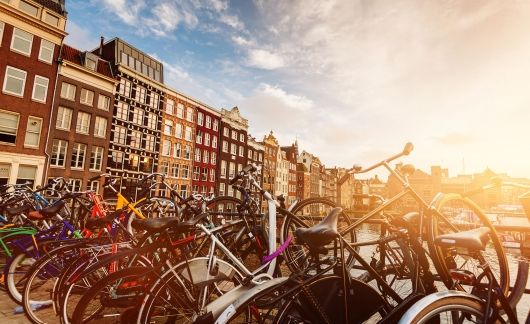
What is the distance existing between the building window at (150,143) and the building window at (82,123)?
658cm

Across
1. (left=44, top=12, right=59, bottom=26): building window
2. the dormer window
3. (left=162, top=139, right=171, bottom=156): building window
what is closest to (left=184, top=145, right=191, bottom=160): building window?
(left=162, top=139, right=171, bottom=156): building window

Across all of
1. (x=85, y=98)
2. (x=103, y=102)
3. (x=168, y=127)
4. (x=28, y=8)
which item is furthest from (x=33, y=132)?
(x=168, y=127)

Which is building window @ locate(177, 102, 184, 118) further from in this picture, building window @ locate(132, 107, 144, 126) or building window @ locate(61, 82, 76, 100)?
building window @ locate(61, 82, 76, 100)

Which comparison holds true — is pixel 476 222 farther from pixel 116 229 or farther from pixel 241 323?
pixel 116 229

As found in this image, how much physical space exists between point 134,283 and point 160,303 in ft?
1.36

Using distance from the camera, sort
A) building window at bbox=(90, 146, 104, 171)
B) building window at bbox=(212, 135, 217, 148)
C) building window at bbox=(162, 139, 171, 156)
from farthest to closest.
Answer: building window at bbox=(212, 135, 217, 148), building window at bbox=(162, 139, 171, 156), building window at bbox=(90, 146, 104, 171)

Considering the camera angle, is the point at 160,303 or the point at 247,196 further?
the point at 247,196

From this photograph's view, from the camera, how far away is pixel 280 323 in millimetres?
1813

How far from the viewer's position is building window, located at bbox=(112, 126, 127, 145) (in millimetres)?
28781

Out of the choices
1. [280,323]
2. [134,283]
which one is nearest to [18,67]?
[134,283]

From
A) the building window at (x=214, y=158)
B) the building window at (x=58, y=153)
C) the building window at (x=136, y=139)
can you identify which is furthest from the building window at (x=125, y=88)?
the building window at (x=214, y=158)

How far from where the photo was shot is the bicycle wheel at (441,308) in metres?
1.61

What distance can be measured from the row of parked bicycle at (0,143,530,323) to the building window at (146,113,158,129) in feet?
99.2

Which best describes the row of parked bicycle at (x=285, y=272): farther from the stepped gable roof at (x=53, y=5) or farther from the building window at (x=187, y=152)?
the building window at (x=187, y=152)
